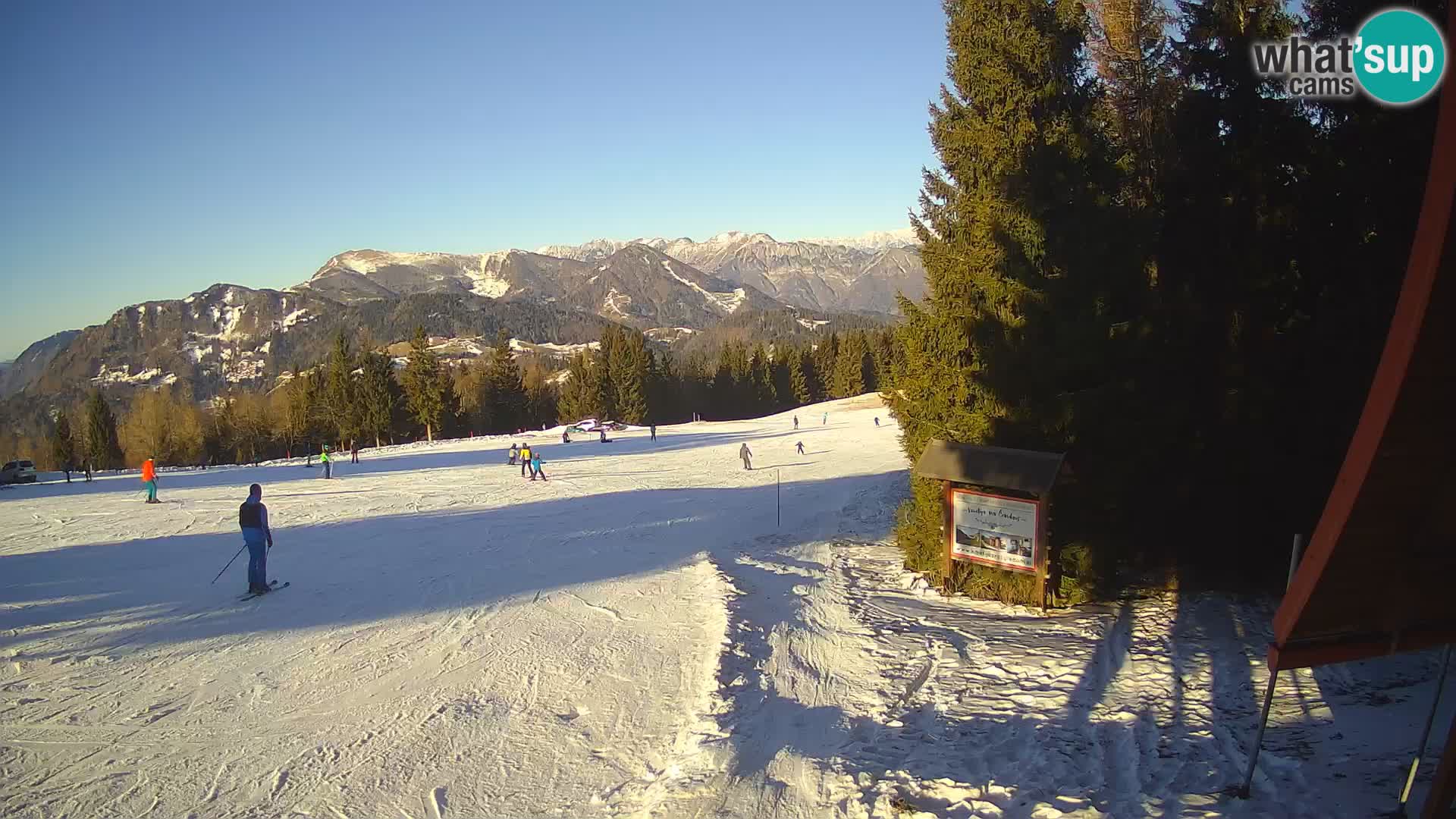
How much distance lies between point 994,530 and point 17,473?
2075 inches

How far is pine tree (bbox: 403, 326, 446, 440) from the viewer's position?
2945 inches

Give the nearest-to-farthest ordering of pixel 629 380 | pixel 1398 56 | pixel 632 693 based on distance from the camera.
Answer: pixel 632 693
pixel 1398 56
pixel 629 380

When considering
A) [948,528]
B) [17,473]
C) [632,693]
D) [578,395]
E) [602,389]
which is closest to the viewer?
[632,693]

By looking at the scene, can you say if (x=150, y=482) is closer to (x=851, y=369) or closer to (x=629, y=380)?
(x=629, y=380)

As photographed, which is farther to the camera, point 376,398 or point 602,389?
point 602,389

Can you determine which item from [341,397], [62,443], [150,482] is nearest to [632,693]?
[150,482]

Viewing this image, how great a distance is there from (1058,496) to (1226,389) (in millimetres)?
2917

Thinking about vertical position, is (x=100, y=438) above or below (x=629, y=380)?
A: below

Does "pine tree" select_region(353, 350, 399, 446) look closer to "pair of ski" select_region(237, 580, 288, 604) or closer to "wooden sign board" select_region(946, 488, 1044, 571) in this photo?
"pair of ski" select_region(237, 580, 288, 604)

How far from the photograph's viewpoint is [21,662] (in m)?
9.98

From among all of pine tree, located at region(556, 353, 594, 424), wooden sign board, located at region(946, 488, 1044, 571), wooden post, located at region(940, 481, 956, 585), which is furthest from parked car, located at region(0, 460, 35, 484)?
wooden sign board, located at region(946, 488, 1044, 571)

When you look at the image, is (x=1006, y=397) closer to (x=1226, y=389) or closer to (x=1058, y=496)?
(x=1058, y=496)

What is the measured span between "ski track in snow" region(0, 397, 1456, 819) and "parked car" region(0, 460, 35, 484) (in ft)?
108

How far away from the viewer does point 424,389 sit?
248 feet
